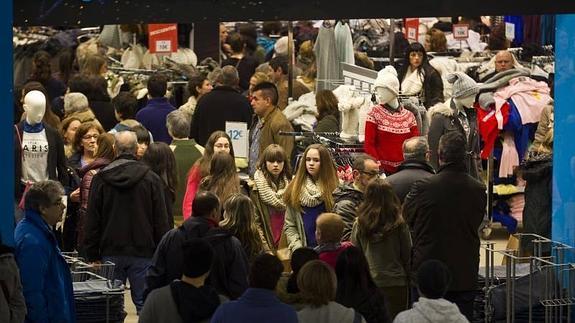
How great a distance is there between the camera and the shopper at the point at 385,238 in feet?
30.1

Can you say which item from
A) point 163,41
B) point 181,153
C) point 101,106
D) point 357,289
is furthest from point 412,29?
point 357,289

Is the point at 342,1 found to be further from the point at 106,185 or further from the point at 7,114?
the point at 106,185

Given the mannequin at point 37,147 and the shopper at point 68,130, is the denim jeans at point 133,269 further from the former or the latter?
the shopper at point 68,130

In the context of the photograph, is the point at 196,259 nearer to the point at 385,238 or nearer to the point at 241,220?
the point at 241,220

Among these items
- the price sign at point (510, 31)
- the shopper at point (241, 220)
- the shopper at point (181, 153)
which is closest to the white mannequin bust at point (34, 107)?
the shopper at point (181, 153)

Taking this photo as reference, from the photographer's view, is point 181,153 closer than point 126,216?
No

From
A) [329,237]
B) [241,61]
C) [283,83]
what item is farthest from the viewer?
[241,61]

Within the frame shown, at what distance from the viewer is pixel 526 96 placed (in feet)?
47.0

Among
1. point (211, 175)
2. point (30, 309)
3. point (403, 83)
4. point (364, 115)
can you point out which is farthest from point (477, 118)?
point (30, 309)

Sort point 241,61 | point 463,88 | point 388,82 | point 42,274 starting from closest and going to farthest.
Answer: point 42,274, point 388,82, point 463,88, point 241,61

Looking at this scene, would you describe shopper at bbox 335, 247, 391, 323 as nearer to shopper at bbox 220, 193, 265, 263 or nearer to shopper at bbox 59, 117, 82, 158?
shopper at bbox 220, 193, 265, 263

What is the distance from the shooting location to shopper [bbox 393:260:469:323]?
7336 mm

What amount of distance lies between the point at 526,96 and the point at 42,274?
7.18 m

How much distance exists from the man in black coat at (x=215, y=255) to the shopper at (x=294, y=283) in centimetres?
35
